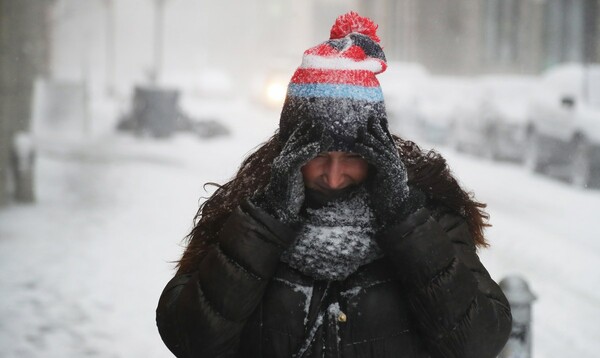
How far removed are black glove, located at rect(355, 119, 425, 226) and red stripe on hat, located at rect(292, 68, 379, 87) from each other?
0.38 ft

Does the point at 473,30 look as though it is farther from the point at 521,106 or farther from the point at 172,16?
the point at 172,16

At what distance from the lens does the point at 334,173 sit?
1987 millimetres

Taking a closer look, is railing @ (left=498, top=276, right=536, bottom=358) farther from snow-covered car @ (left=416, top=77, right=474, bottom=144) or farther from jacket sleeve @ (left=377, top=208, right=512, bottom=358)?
snow-covered car @ (left=416, top=77, right=474, bottom=144)

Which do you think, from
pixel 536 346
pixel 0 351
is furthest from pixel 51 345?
pixel 536 346

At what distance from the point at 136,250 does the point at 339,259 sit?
18.8 feet

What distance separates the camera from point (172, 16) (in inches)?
3745

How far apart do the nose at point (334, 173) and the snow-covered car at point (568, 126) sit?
32.6 ft

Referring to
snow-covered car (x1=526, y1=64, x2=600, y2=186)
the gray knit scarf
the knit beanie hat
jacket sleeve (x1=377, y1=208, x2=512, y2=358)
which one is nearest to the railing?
jacket sleeve (x1=377, y1=208, x2=512, y2=358)

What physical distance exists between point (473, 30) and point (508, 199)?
732 inches

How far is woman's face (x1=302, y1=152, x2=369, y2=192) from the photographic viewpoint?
1.99 metres

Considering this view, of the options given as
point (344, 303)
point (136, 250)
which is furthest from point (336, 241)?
point (136, 250)

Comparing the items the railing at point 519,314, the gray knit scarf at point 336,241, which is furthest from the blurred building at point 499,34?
the gray knit scarf at point 336,241

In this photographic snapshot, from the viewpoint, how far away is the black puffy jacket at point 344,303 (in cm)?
192

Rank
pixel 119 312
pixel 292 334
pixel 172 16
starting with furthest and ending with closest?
pixel 172 16, pixel 119 312, pixel 292 334
